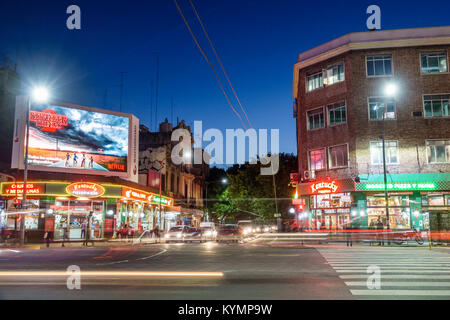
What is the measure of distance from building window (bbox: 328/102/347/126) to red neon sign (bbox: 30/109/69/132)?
24.7 m

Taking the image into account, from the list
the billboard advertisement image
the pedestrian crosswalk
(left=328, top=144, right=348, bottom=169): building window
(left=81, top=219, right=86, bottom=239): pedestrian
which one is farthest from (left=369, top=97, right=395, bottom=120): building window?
(left=81, top=219, right=86, bottom=239): pedestrian

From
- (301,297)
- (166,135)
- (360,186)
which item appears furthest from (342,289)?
(166,135)

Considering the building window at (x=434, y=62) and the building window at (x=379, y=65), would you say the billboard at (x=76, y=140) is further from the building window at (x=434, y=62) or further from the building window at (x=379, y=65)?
the building window at (x=434, y=62)

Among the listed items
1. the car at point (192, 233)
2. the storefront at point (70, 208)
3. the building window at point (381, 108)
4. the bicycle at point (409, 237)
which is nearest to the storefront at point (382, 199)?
the bicycle at point (409, 237)

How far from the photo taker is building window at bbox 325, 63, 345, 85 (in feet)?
124

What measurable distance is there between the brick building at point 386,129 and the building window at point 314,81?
1.48 meters

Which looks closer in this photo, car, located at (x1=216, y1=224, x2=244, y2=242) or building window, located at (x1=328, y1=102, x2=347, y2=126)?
building window, located at (x1=328, y1=102, x2=347, y2=126)

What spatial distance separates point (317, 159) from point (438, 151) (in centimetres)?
1006

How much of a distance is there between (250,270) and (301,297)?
16.9ft

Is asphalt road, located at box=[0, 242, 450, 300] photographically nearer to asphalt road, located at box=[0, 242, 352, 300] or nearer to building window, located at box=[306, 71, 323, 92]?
asphalt road, located at box=[0, 242, 352, 300]

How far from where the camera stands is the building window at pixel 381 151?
35.2 metres

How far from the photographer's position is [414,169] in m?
34.6

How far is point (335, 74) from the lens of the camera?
38.3 m
